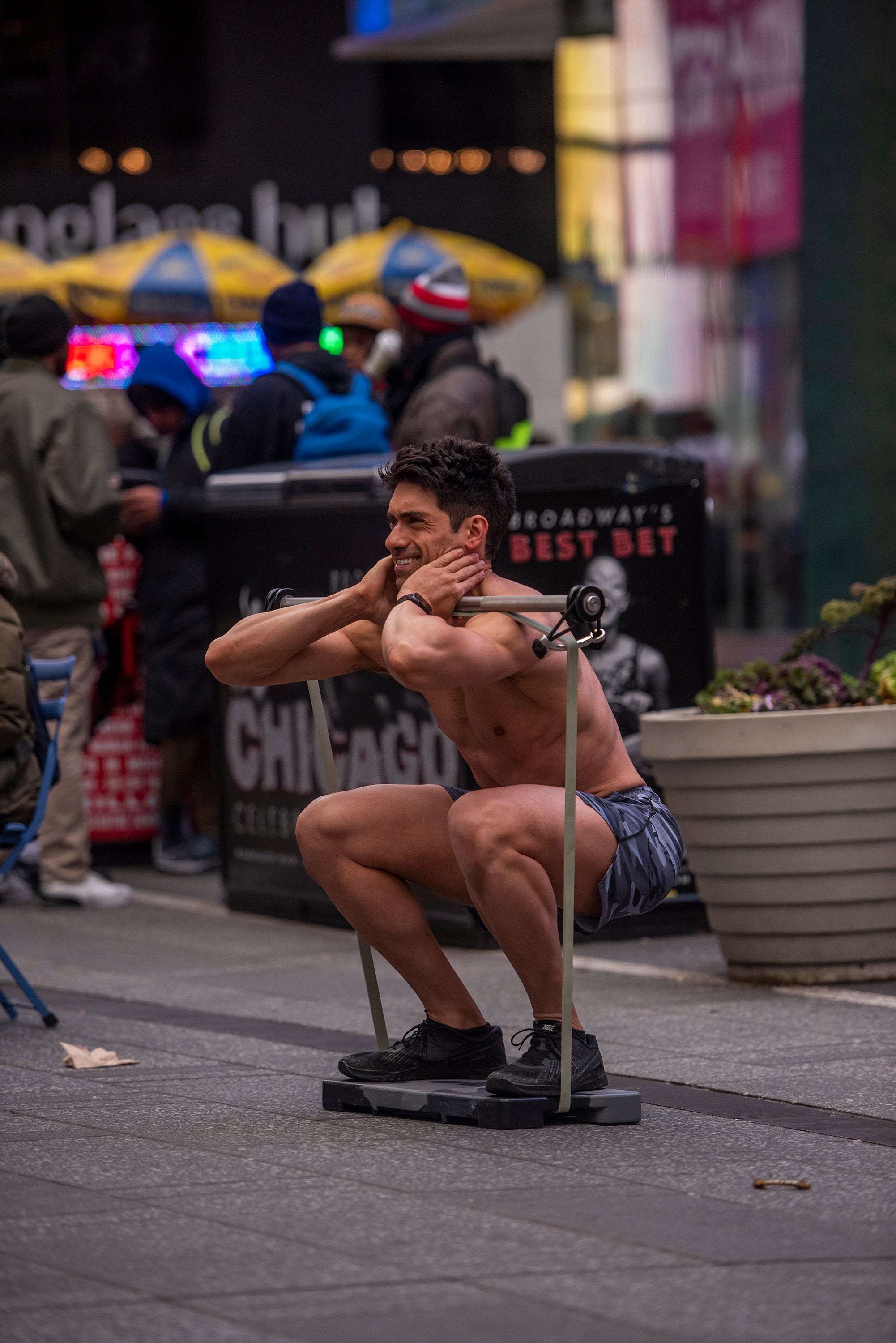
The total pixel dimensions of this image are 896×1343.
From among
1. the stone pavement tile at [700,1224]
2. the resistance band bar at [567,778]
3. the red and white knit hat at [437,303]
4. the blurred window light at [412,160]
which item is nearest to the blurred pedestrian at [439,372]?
the red and white knit hat at [437,303]

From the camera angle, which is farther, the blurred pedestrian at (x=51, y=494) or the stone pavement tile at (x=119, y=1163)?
the blurred pedestrian at (x=51, y=494)

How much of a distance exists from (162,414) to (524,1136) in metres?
5.39

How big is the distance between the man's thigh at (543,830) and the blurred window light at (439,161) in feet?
66.6

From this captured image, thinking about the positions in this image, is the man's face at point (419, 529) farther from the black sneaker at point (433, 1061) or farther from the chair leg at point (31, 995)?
the chair leg at point (31, 995)

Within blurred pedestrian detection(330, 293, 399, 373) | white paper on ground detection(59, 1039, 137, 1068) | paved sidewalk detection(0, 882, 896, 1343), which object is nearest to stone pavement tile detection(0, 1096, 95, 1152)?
paved sidewalk detection(0, 882, 896, 1343)

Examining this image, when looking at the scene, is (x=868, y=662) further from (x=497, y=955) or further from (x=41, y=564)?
(x=41, y=564)

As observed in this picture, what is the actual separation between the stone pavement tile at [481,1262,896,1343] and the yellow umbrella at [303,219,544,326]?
13.6m

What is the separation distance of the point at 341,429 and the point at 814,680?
2647 millimetres

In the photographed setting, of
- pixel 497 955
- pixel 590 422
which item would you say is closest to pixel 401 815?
pixel 497 955

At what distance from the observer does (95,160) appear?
23016 mm

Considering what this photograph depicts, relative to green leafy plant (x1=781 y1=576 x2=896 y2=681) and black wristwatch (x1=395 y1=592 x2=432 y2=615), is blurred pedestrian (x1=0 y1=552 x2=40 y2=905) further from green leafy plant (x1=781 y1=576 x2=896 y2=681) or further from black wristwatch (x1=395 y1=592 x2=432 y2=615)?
green leafy plant (x1=781 y1=576 x2=896 y2=681)

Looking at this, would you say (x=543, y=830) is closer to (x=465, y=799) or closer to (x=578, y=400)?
(x=465, y=799)

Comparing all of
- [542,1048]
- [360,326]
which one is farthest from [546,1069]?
[360,326]

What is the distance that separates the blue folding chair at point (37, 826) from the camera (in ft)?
18.9
